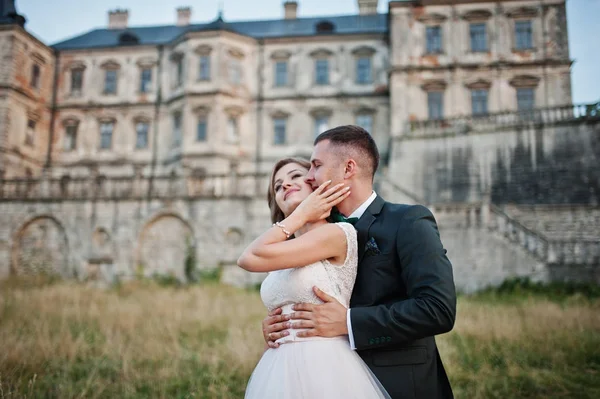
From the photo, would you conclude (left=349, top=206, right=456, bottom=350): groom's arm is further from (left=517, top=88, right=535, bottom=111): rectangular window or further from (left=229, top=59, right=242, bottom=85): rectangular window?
(left=229, top=59, right=242, bottom=85): rectangular window

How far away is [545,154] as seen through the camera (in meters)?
24.3

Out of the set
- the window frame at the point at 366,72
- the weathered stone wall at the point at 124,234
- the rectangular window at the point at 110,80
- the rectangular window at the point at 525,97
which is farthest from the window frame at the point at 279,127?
→ the rectangular window at the point at 525,97

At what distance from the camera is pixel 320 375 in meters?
2.71

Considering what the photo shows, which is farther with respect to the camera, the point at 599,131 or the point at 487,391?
the point at 599,131

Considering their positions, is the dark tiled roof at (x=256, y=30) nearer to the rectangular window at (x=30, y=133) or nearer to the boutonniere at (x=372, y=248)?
the rectangular window at (x=30, y=133)

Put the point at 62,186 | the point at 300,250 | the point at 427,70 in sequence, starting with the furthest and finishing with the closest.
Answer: the point at 427,70 < the point at 62,186 < the point at 300,250

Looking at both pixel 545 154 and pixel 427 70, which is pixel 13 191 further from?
pixel 545 154

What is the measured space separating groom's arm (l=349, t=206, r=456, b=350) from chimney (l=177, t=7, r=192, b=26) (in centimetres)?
3844

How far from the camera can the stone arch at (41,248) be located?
2088 centimetres

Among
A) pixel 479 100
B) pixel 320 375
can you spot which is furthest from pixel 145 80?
pixel 320 375

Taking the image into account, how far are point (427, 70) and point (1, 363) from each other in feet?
91.1

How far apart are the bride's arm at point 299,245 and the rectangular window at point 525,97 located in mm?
29427

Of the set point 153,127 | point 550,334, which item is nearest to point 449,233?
point 550,334

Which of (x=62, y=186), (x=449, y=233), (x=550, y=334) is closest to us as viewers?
(x=550, y=334)
